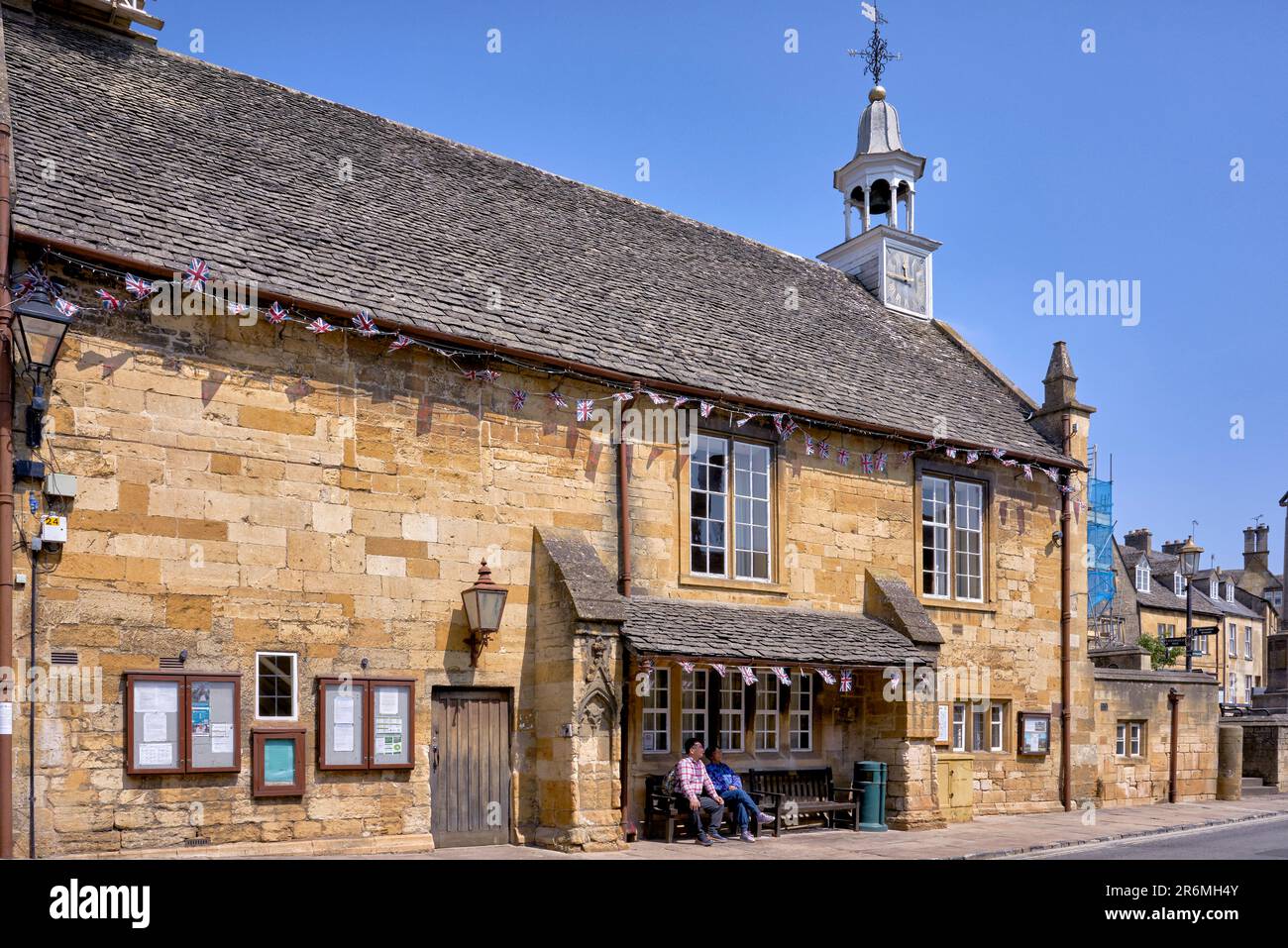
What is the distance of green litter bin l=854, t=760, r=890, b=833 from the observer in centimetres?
1594

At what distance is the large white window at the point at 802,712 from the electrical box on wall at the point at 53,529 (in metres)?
9.88

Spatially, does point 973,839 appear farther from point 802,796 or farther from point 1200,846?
point 1200,846

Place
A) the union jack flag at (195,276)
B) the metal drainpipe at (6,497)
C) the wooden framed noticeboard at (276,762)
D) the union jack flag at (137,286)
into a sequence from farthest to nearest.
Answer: the union jack flag at (195,276) < the wooden framed noticeboard at (276,762) < the union jack flag at (137,286) < the metal drainpipe at (6,497)

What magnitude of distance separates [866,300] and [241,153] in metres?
12.7

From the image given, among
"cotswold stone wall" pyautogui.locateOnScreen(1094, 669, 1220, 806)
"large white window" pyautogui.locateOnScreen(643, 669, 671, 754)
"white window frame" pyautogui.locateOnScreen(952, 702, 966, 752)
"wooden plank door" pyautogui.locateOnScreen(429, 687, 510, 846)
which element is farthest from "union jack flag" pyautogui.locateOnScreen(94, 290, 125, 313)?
"cotswold stone wall" pyautogui.locateOnScreen(1094, 669, 1220, 806)

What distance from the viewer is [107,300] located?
10984mm

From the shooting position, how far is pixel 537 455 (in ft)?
45.9

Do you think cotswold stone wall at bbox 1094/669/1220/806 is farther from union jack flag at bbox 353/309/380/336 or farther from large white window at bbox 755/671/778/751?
union jack flag at bbox 353/309/380/336

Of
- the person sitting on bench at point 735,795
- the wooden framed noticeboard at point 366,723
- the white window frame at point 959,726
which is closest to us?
the wooden framed noticeboard at point 366,723

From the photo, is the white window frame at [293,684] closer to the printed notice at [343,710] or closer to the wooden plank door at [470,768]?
the printed notice at [343,710]

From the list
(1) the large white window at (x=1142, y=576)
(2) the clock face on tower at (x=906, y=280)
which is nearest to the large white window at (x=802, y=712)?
(2) the clock face on tower at (x=906, y=280)

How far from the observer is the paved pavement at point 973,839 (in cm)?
1257

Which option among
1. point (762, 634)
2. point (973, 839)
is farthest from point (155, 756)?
point (973, 839)
